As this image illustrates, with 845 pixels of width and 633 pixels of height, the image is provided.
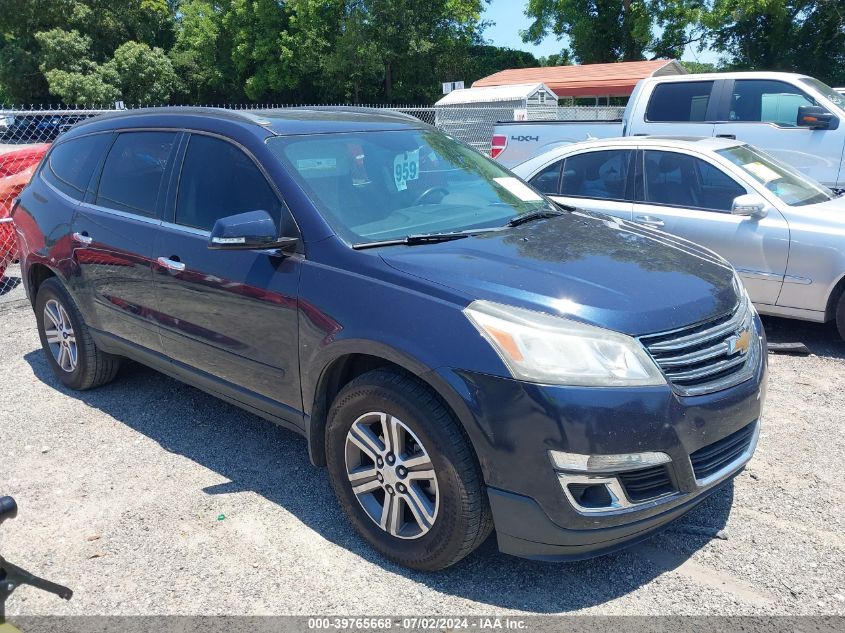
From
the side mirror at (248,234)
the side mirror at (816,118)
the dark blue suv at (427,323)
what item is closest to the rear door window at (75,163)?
the dark blue suv at (427,323)

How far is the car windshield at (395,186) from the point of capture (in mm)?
3445

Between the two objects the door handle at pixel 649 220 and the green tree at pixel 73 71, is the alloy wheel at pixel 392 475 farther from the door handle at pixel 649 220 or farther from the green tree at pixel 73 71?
the green tree at pixel 73 71

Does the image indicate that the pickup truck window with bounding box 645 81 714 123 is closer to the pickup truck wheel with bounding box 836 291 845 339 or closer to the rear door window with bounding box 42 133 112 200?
the pickup truck wheel with bounding box 836 291 845 339

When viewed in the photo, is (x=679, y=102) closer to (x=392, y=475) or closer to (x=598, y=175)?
(x=598, y=175)

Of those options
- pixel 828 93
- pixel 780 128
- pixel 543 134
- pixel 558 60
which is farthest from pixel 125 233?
pixel 558 60

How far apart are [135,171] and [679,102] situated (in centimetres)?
709

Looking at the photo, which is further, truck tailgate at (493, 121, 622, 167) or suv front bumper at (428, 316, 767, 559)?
truck tailgate at (493, 121, 622, 167)

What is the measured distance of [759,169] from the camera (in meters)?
6.06

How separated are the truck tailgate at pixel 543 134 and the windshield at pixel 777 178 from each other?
271 cm

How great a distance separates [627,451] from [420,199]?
5.66 ft

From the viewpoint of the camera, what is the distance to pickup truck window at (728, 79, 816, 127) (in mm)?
8445

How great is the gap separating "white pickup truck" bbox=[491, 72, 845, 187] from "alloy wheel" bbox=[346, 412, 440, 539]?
5.56 metres

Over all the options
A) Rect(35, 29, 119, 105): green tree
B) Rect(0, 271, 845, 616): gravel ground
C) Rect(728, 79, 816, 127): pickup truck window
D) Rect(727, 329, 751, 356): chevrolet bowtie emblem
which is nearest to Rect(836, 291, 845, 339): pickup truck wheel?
Rect(0, 271, 845, 616): gravel ground

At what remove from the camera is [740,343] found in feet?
10.0
